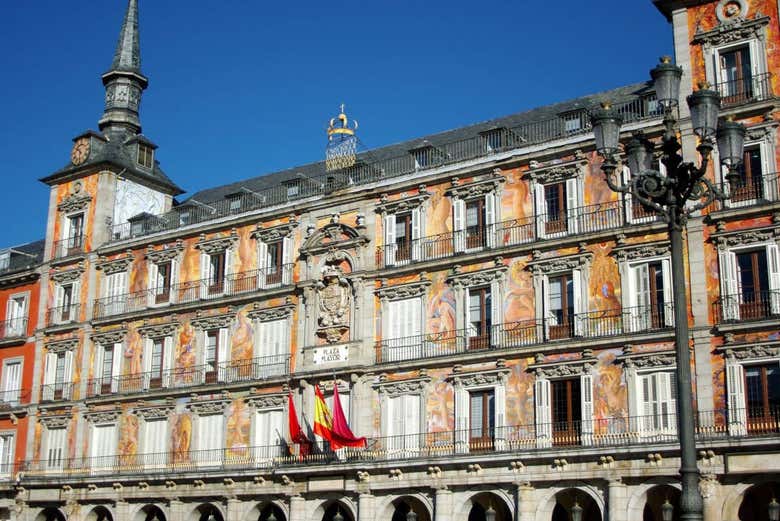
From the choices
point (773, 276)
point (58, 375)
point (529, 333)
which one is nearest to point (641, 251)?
point (773, 276)

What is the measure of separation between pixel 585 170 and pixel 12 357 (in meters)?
30.2

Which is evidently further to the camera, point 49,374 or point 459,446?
point 49,374

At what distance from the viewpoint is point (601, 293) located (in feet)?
113

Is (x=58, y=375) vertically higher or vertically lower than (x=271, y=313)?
lower

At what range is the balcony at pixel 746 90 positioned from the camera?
3253 centimetres

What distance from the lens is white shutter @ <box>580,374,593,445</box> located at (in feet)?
109

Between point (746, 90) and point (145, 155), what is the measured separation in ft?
103

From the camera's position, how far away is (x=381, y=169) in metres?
41.6

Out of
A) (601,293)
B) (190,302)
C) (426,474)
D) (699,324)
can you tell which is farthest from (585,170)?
(190,302)

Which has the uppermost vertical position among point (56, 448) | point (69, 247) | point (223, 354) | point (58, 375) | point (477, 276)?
point (69, 247)

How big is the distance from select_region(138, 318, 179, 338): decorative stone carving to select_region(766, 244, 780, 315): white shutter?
983 inches

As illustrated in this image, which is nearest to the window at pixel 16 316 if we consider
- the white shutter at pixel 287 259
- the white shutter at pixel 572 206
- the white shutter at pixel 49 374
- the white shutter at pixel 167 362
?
the white shutter at pixel 49 374

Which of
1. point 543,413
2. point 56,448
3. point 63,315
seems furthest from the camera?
point 63,315

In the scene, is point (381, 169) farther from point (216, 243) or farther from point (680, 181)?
point (680, 181)
